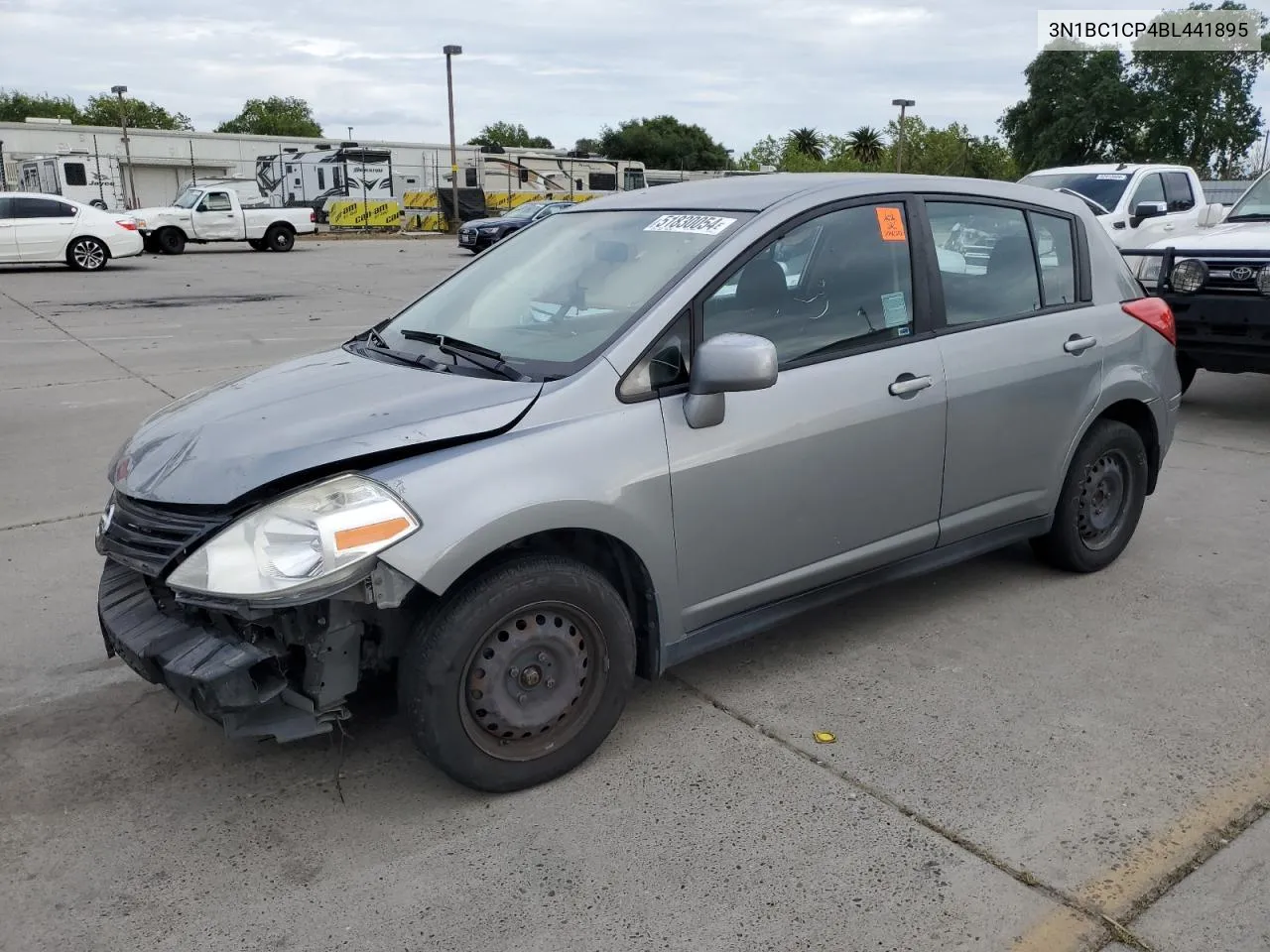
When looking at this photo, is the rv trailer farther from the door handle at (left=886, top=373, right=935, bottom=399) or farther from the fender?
the fender

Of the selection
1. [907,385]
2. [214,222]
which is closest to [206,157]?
[214,222]

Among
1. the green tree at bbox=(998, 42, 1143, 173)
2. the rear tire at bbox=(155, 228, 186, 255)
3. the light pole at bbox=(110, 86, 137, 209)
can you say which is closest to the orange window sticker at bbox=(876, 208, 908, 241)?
the rear tire at bbox=(155, 228, 186, 255)

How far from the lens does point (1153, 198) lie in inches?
541

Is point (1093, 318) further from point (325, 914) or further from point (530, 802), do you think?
point (325, 914)

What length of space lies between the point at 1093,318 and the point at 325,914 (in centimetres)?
379

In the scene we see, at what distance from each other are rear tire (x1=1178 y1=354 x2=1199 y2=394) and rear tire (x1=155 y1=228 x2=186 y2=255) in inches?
972

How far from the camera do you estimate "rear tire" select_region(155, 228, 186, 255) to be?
2686 centimetres

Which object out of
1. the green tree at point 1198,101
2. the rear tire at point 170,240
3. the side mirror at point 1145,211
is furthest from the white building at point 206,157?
the side mirror at point 1145,211

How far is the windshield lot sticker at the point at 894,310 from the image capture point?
12.9ft

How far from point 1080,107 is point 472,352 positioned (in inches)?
2398

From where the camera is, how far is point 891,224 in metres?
3.99

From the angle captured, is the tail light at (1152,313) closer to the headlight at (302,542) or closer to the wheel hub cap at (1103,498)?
the wheel hub cap at (1103,498)

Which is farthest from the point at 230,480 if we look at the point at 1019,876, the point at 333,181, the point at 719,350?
the point at 333,181

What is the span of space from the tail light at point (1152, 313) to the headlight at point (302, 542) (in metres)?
3.52
